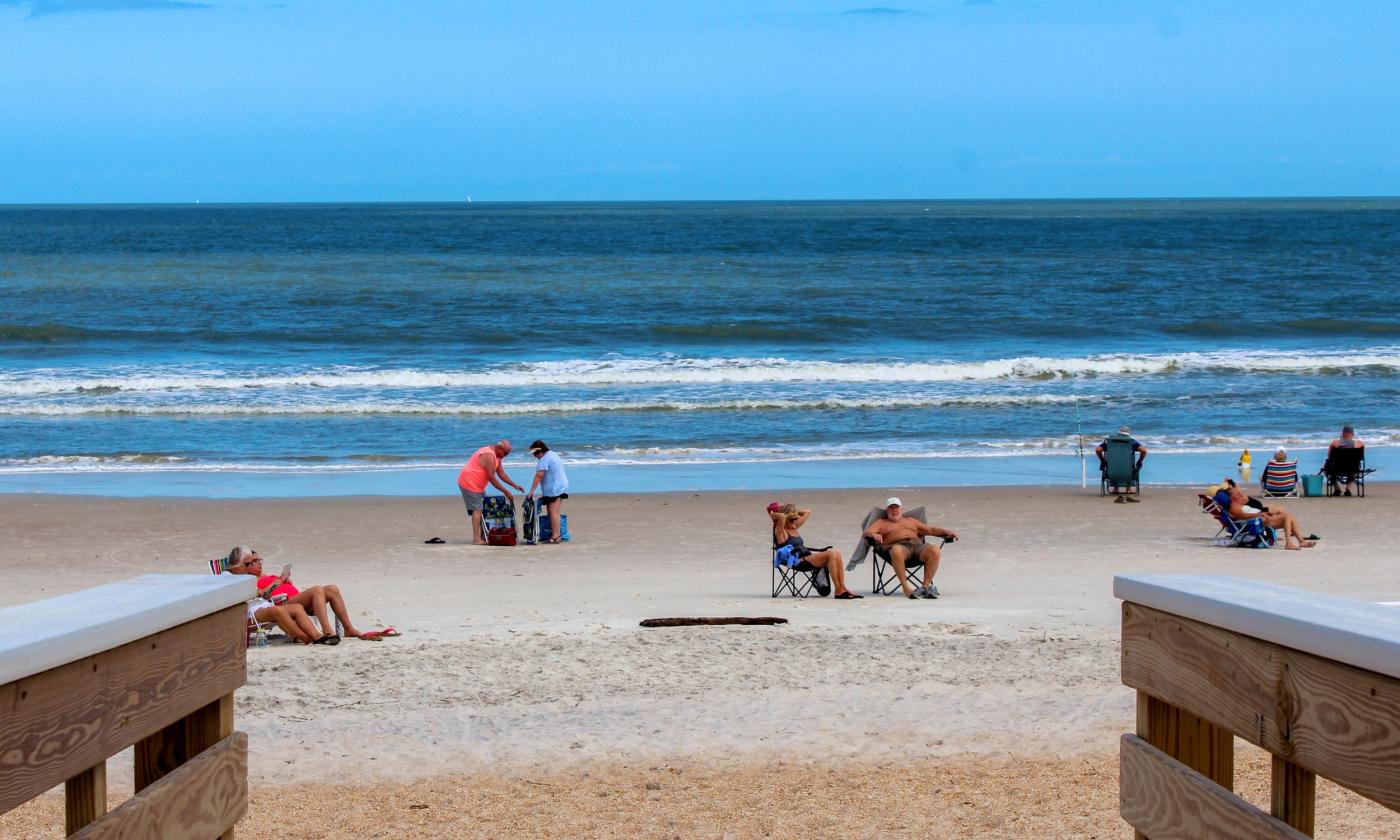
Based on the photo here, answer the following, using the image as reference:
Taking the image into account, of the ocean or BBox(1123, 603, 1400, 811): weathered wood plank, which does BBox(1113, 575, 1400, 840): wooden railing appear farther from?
the ocean

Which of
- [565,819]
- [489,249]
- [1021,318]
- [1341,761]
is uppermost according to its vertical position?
[489,249]

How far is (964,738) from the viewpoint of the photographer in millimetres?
6793

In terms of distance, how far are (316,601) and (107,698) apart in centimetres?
751

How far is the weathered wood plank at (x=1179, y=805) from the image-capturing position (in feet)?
6.46

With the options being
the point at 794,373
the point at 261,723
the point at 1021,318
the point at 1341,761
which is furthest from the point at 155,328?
the point at 1341,761

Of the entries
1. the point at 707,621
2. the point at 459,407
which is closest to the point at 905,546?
the point at 707,621

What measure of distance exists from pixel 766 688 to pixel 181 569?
22.9ft

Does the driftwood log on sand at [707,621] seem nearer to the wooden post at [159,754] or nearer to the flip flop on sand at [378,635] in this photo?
the flip flop on sand at [378,635]

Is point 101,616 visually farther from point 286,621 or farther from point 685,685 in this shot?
point 286,621

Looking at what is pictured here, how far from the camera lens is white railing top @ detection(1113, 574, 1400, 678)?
1.72 metres

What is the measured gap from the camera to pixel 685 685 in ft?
25.6

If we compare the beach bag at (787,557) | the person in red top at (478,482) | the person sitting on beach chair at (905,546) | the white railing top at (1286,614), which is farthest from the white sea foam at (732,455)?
the white railing top at (1286,614)

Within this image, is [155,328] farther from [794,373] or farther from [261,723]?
[261,723]

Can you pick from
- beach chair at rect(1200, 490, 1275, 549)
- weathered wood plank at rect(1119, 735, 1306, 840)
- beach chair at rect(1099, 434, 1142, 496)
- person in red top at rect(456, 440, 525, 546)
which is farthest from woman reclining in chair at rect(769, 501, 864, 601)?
weathered wood plank at rect(1119, 735, 1306, 840)
